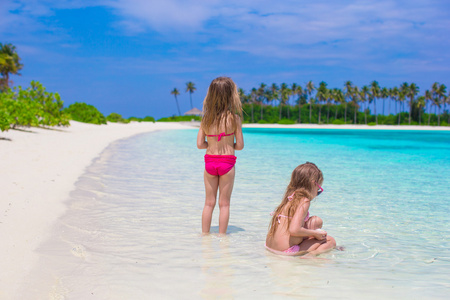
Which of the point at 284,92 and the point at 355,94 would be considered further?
the point at 284,92

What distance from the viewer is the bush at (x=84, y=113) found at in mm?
44469

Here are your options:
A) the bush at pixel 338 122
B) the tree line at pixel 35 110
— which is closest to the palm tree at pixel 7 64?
the tree line at pixel 35 110

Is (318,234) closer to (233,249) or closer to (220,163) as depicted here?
(233,249)

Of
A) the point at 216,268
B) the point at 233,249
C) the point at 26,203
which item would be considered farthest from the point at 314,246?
the point at 26,203

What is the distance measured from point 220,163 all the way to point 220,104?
62 cm

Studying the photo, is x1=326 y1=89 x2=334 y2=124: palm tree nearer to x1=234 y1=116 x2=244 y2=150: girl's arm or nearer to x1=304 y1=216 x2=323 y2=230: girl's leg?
x1=234 y1=116 x2=244 y2=150: girl's arm

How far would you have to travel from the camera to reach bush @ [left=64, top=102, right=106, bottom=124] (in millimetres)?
44469

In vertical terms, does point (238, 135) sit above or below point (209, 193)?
above

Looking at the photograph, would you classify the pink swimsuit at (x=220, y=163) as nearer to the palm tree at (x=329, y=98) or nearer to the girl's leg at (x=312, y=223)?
the girl's leg at (x=312, y=223)

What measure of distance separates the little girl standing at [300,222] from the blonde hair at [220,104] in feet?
3.01

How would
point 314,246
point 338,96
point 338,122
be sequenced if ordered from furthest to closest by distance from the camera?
point 338,96, point 338,122, point 314,246

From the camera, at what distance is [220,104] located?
14.1ft

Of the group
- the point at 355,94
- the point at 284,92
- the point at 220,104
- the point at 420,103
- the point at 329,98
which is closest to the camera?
the point at 220,104

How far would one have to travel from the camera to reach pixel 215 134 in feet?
14.4
